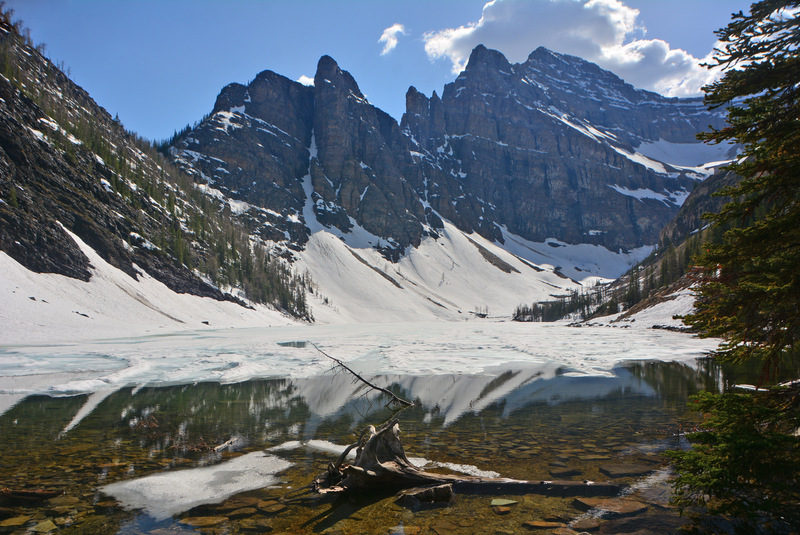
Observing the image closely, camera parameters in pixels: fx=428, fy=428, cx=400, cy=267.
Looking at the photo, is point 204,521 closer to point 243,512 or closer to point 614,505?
A: point 243,512

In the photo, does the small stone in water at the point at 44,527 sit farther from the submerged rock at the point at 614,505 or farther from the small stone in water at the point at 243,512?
the submerged rock at the point at 614,505

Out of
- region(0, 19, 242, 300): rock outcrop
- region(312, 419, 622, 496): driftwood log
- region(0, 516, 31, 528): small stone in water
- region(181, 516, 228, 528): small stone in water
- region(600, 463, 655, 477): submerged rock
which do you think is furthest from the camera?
region(0, 19, 242, 300): rock outcrop

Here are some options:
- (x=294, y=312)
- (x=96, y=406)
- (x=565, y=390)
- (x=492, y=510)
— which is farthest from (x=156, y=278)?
(x=492, y=510)

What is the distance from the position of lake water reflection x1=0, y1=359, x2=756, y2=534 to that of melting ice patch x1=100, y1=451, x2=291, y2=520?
0.13 ft

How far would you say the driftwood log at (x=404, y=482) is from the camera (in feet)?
24.7

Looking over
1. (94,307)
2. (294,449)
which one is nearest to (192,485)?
(294,449)

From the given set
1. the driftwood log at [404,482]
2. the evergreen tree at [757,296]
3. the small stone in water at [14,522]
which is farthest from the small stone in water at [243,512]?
the evergreen tree at [757,296]

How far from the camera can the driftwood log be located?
7531mm

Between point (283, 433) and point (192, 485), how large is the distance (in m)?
3.92

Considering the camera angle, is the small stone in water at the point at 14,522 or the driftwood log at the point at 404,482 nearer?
the small stone in water at the point at 14,522

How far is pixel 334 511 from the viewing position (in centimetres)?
700

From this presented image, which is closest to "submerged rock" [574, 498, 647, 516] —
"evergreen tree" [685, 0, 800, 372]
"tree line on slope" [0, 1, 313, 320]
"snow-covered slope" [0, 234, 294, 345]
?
"evergreen tree" [685, 0, 800, 372]

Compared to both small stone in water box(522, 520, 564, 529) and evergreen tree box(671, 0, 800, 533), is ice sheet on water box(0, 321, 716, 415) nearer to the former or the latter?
small stone in water box(522, 520, 564, 529)

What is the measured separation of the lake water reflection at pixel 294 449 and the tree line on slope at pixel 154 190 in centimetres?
8862
